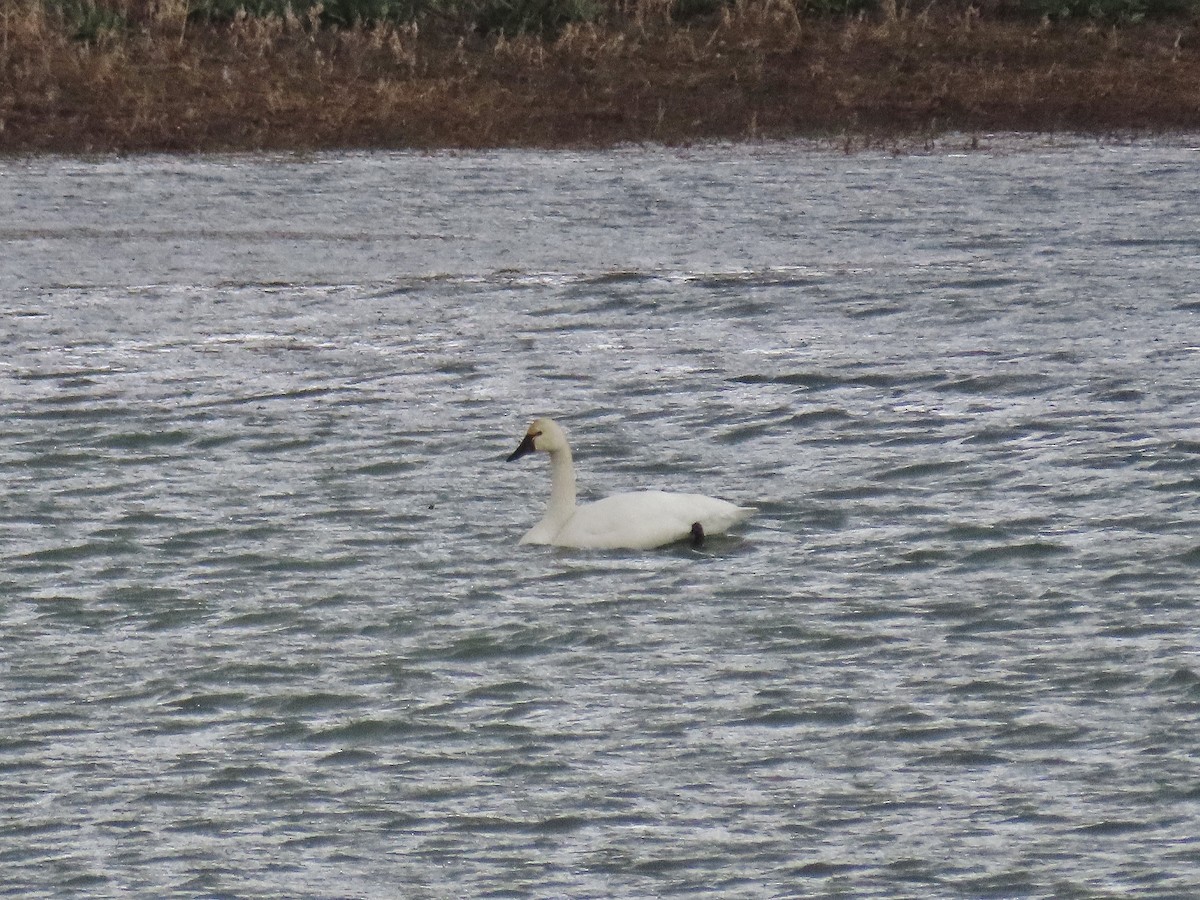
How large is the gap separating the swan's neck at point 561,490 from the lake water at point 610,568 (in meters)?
0.29

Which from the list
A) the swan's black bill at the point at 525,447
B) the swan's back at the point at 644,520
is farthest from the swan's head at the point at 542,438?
the swan's back at the point at 644,520

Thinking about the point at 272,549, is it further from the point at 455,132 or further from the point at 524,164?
the point at 455,132

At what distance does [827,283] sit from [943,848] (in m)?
10.9

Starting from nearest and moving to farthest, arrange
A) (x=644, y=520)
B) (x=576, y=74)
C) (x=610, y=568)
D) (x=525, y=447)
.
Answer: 1. (x=610, y=568)
2. (x=644, y=520)
3. (x=525, y=447)
4. (x=576, y=74)

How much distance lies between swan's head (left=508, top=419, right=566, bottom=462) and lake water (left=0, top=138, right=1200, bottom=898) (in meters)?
0.34

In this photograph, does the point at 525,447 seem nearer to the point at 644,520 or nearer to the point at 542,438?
the point at 542,438

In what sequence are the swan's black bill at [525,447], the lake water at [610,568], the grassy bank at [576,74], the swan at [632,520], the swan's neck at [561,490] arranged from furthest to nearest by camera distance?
the grassy bank at [576,74], the swan's black bill at [525,447], the swan's neck at [561,490], the swan at [632,520], the lake water at [610,568]

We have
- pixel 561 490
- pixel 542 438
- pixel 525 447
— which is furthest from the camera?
pixel 525 447

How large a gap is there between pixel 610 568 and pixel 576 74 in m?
18.8

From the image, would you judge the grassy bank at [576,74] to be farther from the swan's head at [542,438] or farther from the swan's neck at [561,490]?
the swan's neck at [561,490]

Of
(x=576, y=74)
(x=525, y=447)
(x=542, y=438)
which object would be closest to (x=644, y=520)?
(x=542, y=438)

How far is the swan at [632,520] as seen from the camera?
→ 33.8ft

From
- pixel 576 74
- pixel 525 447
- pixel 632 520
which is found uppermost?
pixel 576 74

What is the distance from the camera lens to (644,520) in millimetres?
10359
